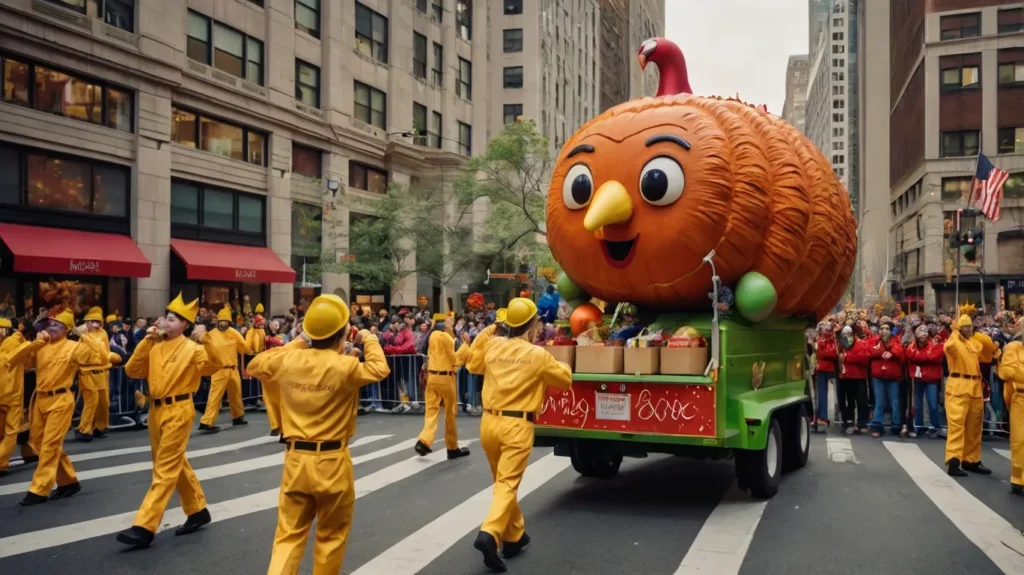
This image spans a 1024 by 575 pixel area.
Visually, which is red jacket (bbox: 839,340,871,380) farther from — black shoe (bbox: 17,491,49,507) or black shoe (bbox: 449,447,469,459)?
black shoe (bbox: 17,491,49,507)

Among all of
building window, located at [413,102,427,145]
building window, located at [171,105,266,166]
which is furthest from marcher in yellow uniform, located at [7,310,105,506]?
building window, located at [413,102,427,145]

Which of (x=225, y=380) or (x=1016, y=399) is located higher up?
(x=1016, y=399)

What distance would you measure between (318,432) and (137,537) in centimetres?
262

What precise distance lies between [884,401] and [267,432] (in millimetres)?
9781

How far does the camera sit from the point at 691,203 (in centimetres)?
771

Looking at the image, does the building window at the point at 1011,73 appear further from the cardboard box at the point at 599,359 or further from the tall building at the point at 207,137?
the cardboard box at the point at 599,359

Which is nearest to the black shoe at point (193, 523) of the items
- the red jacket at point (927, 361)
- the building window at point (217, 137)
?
the red jacket at point (927, 361)

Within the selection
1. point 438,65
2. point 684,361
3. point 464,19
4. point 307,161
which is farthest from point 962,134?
point 684,361

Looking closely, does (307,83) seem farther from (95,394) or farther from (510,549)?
(510,549)

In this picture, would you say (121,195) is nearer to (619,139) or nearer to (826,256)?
(619,139)

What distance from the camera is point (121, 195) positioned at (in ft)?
69.1

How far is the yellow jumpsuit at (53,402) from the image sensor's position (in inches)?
309

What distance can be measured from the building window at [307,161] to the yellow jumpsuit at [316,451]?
23783 mm

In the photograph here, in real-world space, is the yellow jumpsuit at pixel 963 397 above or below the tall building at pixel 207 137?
below
